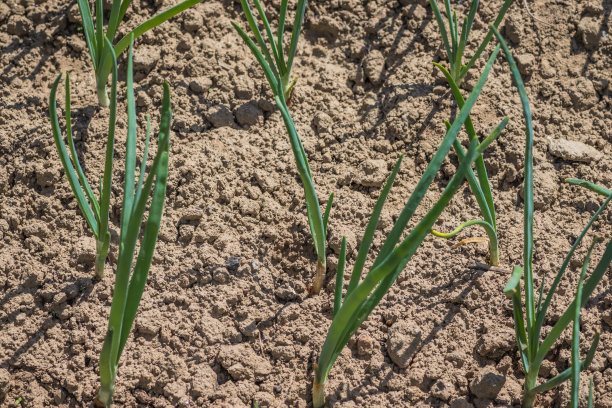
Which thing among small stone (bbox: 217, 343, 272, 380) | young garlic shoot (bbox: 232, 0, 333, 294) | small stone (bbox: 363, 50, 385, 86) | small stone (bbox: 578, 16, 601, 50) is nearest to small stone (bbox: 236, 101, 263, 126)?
young garlic shoot (bbox: 232, 0, 333, 294)

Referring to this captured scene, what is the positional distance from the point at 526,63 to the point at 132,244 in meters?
1.55

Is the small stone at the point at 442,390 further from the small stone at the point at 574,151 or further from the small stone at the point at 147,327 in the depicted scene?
the small stone at the point at 574,151

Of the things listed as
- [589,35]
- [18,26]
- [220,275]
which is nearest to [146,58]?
[18,26]

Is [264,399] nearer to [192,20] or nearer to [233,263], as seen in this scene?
[233,263]

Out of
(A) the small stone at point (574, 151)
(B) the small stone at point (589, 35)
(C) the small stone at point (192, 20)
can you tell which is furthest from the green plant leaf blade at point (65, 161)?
(B) the small stone at point (589, 35)

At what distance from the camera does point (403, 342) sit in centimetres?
179

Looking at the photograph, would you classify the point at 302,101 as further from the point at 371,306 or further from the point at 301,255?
the point at 371,306

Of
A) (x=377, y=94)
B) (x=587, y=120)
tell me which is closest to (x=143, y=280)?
(x=377, y=94)

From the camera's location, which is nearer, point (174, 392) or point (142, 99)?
point (174, 392)

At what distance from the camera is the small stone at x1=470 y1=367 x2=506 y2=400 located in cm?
172

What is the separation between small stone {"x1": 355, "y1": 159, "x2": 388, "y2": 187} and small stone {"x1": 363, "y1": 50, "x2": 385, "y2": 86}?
0.34 metres

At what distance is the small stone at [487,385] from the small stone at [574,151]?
0.77 metres

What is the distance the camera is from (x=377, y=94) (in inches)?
89.5

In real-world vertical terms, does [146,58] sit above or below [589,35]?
below
